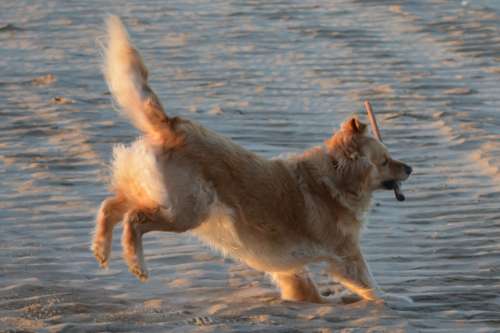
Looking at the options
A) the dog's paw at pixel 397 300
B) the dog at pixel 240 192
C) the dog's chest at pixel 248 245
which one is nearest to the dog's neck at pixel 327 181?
the dog at pixel 240 192

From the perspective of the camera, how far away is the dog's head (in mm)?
7449

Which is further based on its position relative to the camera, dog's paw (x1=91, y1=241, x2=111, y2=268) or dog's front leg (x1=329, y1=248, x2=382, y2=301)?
dog's front leg (x1=329, y1=248, x2=382, y2=301)

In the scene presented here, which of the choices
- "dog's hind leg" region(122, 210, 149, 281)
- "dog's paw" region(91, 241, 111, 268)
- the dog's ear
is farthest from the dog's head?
"dog's paw" region(91, 241, 111, 268)

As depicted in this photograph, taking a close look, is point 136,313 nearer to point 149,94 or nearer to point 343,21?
point 149,94

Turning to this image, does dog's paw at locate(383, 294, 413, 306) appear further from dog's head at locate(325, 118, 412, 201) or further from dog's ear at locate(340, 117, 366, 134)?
dog's ear at locate(340, 117, 366, 134)

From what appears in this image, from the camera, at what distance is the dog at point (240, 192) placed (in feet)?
22.3

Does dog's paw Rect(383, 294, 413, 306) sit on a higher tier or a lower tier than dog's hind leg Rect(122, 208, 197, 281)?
lower

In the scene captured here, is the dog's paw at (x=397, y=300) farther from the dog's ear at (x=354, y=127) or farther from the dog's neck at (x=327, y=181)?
the dog's ear at (x=354, y=127)

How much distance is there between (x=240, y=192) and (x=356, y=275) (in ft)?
2.83

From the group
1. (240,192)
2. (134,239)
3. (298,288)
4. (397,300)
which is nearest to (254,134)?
(298,288)

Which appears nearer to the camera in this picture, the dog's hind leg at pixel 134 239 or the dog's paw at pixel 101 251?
the dog's hind leg at pixel 134 239

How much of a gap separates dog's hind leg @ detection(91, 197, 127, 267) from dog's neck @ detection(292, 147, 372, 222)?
1.04 meters

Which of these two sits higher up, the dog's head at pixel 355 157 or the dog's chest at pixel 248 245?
the dog's head at pixel 355 157

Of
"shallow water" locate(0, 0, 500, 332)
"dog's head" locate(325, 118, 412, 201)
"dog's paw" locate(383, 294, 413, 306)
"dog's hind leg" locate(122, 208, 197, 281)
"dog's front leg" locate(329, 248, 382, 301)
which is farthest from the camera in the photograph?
"dog's head" locate(325, 118, 412, 201)
